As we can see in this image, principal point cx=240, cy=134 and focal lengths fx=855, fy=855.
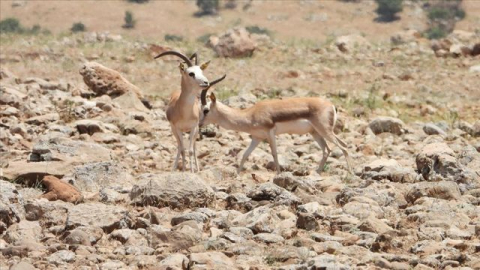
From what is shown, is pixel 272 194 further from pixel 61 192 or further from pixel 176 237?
pixel 61 192

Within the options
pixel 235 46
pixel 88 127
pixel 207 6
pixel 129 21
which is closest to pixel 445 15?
pixel 207 6

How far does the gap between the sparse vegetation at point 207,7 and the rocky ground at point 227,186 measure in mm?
50246

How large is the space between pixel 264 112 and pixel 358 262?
6717 millimetres

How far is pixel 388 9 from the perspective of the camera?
72312mm

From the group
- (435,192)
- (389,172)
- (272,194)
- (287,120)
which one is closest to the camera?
(272,194)

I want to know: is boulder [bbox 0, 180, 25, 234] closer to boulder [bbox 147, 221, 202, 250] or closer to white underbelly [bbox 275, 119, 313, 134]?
boulder [bbox 147, 221, 202, 250]

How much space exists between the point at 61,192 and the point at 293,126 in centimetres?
520

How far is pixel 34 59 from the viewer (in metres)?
25.5

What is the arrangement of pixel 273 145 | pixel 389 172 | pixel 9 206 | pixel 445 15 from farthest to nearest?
pixel 445 15 → pixel 273 145 → pixel 389 172 → pixel 9 206

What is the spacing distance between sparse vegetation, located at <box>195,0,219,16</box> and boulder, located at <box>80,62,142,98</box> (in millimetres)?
54592

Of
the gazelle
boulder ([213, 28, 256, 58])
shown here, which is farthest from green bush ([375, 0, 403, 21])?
the gazelle

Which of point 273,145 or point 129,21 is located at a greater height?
point 273,145

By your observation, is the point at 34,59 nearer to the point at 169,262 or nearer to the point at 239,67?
the point at 239,67

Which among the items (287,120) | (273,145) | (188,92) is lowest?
(273,145)
